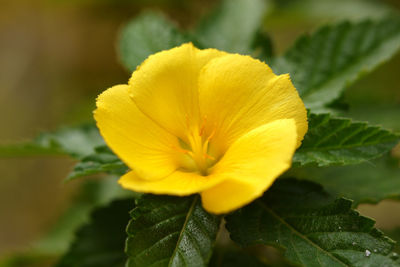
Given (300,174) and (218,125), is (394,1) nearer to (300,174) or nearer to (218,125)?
(300,174)

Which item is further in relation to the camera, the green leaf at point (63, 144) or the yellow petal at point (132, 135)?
the green leaf at point (63, 144)

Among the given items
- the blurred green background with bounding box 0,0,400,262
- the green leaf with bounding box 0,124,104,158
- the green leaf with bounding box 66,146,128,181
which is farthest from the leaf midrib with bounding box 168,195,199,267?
the blurred green background with bounding box 0,0,400,262

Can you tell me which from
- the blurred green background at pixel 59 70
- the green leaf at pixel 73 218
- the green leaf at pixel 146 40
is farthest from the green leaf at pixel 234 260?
the blurred green background at pixel 59 70

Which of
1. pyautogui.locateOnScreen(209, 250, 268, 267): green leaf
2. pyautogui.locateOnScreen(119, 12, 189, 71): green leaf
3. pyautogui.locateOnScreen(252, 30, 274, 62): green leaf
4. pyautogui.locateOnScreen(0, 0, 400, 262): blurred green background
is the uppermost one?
pyautogui.locateOnScreen(0, 0, 400, 262): blurred green background

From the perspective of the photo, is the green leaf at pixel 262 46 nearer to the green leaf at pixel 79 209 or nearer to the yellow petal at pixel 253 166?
the yellow petal at pixel 253 166

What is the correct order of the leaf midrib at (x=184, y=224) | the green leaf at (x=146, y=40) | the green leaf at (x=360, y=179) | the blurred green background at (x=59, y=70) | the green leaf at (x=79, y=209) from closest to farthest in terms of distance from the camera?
the leaf midrib at (x=184, y=224) < the green leaf at (x=360, y=179) < the green leaf at (x=146, y=40) < the green leaf at (x=79, y=209) < the blurred green background at (x=59, y=70)

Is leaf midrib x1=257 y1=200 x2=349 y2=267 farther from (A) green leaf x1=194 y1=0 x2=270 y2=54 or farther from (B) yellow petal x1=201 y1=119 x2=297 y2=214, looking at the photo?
(A) green leaf x1=194 y1=0 x2=270 y2=54

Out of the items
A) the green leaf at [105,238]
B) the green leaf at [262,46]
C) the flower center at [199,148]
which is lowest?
the flower center at [199,148]

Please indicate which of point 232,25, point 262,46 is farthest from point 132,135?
point 232,25

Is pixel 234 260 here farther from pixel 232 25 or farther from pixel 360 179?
pixel 232 25
